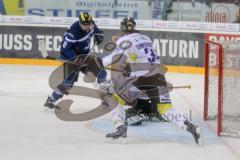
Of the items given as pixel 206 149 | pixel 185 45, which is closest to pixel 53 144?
pixel 206 149

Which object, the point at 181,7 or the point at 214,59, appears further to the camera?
the point at 181,7

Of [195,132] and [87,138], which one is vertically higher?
[195,132]

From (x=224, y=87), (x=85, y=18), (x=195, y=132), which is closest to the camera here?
(x=195, y=132)

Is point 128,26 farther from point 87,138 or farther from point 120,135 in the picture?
point 87,138

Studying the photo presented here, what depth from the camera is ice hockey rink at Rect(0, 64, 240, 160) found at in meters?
5.64

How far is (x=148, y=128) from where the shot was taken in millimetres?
6996

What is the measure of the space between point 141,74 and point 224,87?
1.28 meters

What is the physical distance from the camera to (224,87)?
702cm

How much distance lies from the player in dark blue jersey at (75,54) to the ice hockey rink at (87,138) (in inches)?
12.2

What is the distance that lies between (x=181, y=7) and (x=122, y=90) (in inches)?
290

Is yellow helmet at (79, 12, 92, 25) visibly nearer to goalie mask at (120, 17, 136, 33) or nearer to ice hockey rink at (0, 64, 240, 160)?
ice hockey rink at (0, 64, 240, 160)

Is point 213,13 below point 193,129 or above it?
above

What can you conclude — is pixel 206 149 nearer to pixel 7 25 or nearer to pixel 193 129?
pixel 193 129

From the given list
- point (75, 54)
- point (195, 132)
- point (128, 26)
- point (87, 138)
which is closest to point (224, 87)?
point (195, 132)
